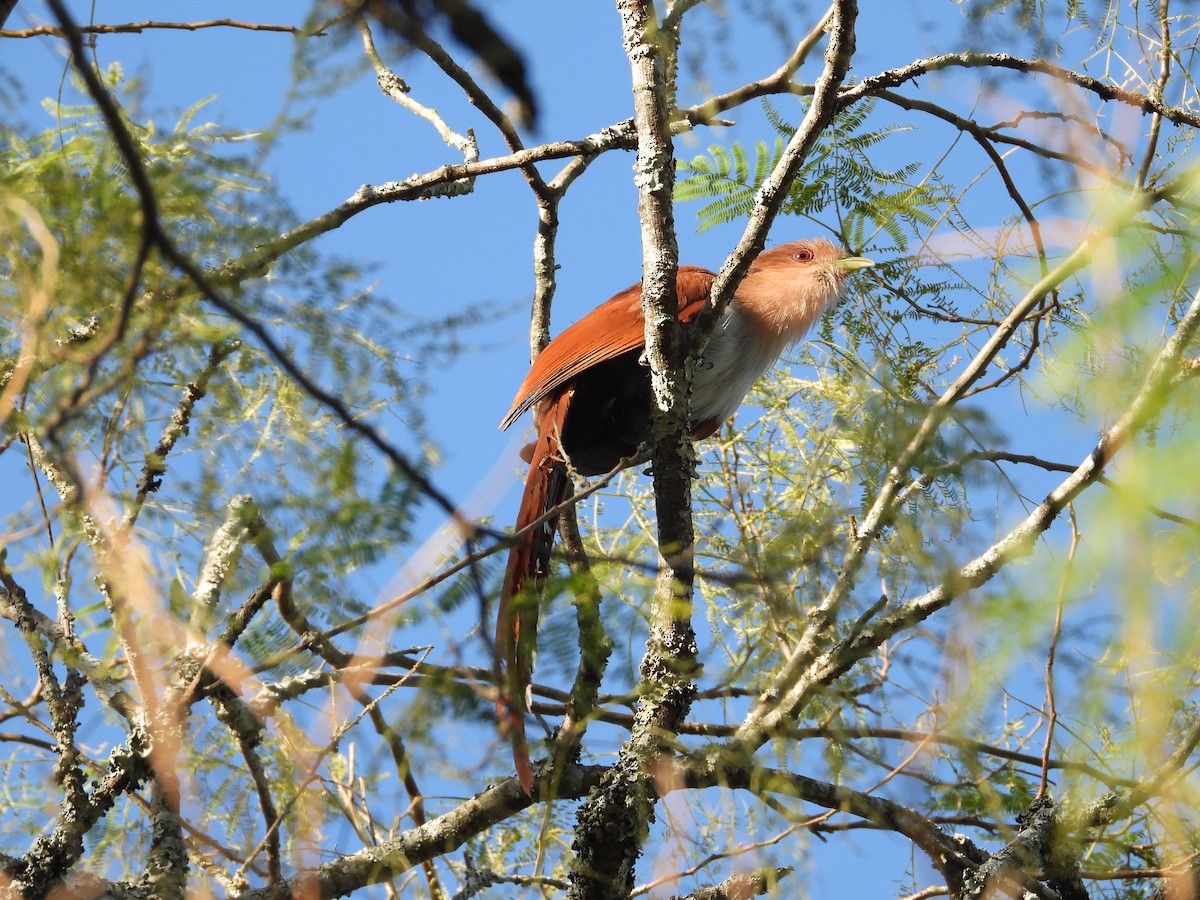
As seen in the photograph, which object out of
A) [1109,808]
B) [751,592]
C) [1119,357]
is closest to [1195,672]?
[1109,808]

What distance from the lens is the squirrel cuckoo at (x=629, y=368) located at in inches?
135

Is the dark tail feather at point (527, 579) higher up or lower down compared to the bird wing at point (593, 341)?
lower down

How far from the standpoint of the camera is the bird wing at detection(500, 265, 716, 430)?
3.45 meters

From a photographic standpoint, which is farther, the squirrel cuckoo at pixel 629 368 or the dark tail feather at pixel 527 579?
the squirrel cuckoo at pixel 629 368

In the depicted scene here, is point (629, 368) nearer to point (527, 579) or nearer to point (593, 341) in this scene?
point (593, 341)

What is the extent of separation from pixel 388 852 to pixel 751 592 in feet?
4.96

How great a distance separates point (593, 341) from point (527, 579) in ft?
4.84

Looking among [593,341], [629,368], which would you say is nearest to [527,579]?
[593,341]

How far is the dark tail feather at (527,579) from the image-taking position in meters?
1.54

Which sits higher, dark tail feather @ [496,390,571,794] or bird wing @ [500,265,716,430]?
bird wing @ [500,265,716,430]

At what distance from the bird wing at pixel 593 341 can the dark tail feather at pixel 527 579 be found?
0.09m

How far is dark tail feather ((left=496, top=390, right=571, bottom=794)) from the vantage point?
1539mm

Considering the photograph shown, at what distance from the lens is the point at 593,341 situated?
11.5 ft

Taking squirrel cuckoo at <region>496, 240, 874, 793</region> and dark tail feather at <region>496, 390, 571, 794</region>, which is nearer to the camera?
dark tail feather at <region>496, 390, 571, 794</region>
